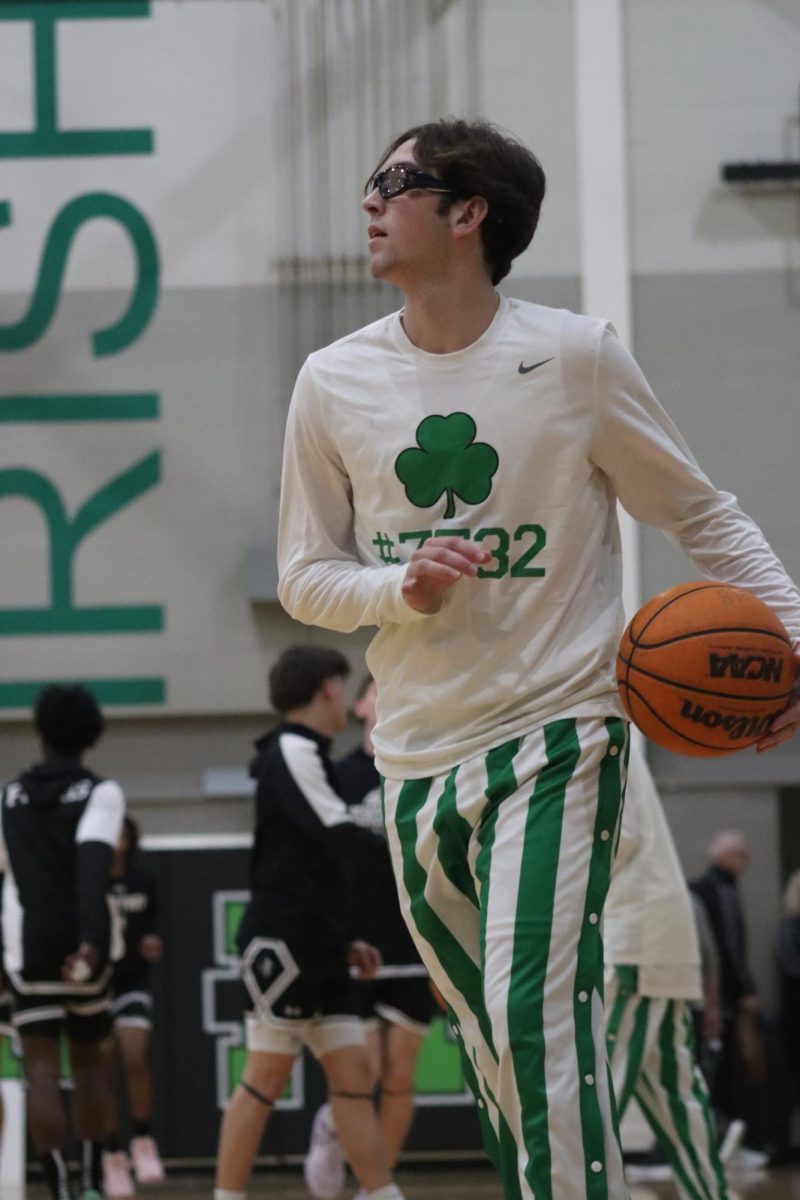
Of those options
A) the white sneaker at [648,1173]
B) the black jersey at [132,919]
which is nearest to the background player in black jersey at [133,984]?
the black jersey at [132,919]

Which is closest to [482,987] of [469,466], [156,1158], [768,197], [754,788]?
Result: [469,466]

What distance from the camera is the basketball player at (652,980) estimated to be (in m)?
5.34

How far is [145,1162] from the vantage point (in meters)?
8.37

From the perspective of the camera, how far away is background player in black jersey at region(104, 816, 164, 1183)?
8.81 m

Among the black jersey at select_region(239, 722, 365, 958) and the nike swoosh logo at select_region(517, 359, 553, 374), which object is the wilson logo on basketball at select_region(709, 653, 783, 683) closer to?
the nike swoosh logo at select_region(517, 359, 553, 374)

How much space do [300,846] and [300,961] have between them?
415 mm

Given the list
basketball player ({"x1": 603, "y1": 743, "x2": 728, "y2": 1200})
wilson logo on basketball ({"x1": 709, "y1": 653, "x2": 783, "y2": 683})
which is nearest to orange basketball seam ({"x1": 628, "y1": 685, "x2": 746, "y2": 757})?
wilson logo on basketball ({"x1": 709, "y1": 653, "x2": 783, "y2": 683})

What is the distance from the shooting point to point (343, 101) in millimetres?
11266

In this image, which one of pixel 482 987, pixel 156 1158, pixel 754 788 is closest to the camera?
pixel 482 987

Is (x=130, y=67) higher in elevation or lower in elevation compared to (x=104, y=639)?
higher

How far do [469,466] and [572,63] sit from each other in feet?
28.6

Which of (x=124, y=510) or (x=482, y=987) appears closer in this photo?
(x=482, y=987)

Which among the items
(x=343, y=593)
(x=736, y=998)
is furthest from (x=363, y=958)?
(x=736, y=998)

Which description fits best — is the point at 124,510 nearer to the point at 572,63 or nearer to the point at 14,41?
the point at 14,41
